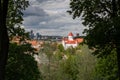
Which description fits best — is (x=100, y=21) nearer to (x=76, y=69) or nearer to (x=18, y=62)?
(x=18, y=62)

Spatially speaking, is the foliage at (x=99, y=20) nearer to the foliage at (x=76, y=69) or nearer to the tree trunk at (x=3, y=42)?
the tree trunk at (x=3, y=42)

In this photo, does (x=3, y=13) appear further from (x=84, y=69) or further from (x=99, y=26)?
(x=84, y=69)

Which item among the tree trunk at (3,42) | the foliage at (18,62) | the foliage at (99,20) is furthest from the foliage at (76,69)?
the tree trunk at (3,42)

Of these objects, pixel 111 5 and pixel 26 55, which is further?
pixel 26 55

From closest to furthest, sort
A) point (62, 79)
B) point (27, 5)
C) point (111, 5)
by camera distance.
Answer: point (27, 5) < point (111, 5) < point (62, 79)

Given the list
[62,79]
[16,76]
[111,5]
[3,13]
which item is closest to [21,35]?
[16,76]

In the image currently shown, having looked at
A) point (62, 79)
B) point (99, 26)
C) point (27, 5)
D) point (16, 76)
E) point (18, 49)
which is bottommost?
point (62, 79)

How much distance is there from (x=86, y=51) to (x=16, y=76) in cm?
5454

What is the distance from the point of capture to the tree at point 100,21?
67.6 feet

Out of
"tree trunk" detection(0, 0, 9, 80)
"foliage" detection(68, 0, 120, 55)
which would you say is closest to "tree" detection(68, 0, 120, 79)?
"foliage" detection(68, 0, 120, 55)

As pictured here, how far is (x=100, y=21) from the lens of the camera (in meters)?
22.0

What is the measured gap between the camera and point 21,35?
31969 mm

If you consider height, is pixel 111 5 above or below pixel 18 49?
above

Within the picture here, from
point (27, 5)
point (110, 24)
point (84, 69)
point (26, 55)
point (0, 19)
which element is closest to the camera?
point (0, 19)
